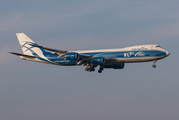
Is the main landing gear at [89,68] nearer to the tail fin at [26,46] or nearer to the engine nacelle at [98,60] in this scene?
the engine nacelle at [98,60]

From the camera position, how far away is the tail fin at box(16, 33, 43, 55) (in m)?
77.1

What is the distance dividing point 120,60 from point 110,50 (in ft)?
12.6

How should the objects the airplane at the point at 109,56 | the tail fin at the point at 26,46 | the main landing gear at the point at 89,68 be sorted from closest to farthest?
the airplane at the point at 109,56 → the main landing gear at the point at 89,68 → the tail fin at the point at 26,46

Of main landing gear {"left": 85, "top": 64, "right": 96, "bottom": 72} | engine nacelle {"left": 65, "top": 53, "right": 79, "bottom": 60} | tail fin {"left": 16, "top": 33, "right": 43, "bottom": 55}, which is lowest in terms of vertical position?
main landing gear {"left": 85, "top": 64, "right": 96, "bottom": 72}

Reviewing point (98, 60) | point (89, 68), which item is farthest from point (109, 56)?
point (89, 68)

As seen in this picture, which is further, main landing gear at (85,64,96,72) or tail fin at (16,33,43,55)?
tail fin at (16,33,43,55)

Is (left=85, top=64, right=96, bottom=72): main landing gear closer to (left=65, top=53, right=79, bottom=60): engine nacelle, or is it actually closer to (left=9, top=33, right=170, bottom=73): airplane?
(left=9, top=33, right=170, bottom=73): airplane

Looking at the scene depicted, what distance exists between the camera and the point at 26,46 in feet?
256

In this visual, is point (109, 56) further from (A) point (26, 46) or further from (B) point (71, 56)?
(A) point (26, 46)

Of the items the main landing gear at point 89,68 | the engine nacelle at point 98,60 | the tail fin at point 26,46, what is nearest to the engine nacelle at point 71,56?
the engine nacelle at point 98,60

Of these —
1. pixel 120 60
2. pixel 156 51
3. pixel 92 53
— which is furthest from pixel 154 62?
pixel 92 53

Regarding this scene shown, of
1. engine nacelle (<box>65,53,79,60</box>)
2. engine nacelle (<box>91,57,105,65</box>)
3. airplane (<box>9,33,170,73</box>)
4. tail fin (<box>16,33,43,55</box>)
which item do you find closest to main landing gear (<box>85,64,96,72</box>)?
airplane (<box>9,33,170,73</box>)

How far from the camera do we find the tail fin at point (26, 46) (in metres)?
77.1

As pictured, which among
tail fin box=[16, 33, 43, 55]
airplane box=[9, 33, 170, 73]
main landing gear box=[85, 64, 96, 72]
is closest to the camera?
airplane box=[9, 33, 170, 73]
